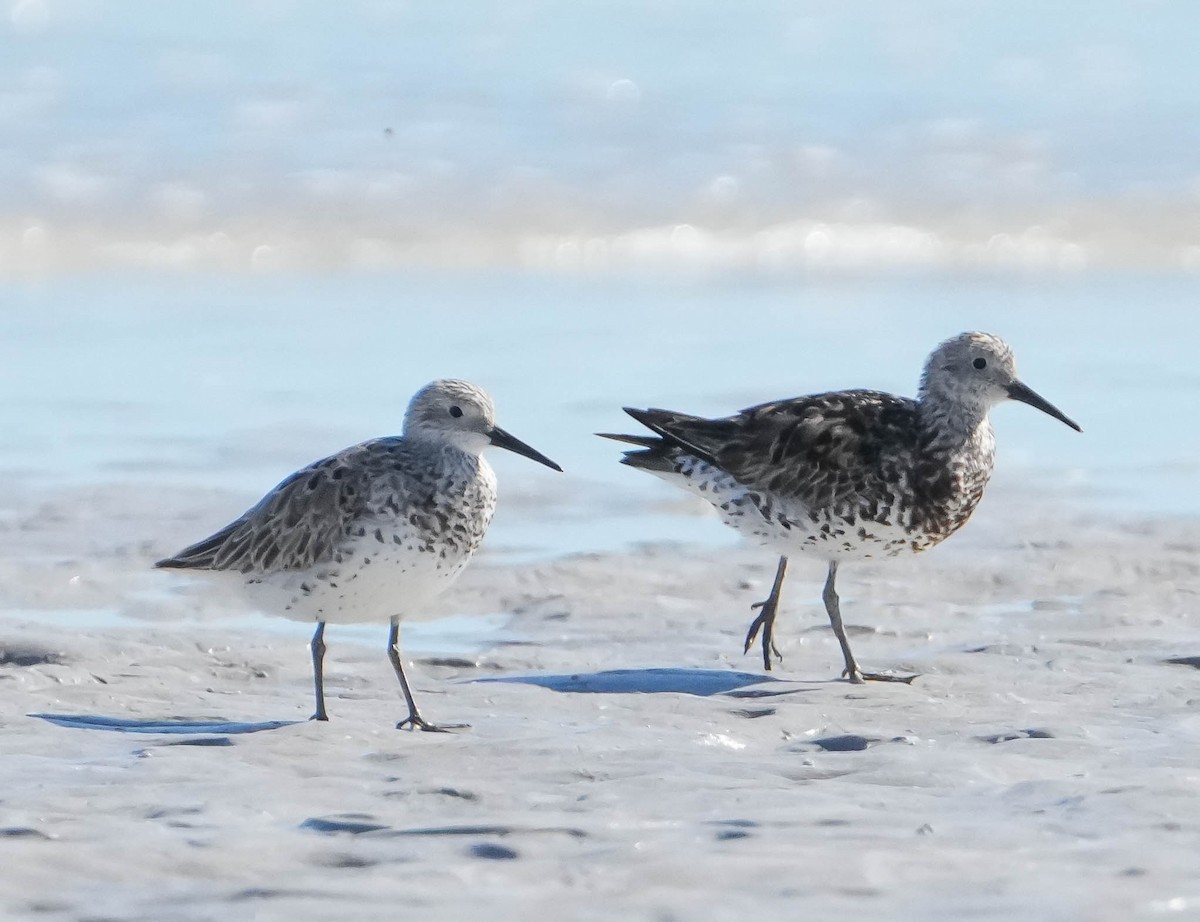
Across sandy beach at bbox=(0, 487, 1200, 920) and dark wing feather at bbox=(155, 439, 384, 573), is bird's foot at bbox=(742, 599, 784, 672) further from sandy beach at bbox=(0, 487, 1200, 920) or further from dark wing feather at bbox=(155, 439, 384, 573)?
dark wing feather at bbox=(155, 439, 384, 573)

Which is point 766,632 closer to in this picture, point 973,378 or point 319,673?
point 973,378

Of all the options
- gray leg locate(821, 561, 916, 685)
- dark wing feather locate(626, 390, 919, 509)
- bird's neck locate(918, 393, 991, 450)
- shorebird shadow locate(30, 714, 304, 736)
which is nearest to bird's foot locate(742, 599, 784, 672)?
gray leg locate(821, 561, 916, 685)

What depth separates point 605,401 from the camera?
10633 mm

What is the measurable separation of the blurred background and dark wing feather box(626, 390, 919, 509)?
129cm

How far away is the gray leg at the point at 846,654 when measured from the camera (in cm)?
650

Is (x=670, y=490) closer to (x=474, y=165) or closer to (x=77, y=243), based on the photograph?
(x=77, y=243)

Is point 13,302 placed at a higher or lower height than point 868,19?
lower

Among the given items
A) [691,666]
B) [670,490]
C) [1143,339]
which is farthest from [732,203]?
[691,666]

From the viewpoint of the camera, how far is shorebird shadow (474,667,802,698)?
6.34 meters

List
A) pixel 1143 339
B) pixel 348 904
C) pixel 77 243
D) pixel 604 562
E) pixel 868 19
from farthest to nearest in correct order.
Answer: pixel 868 19, pixel 77 243, pixel 1143 339, pixel 604 562, pixel 348 904

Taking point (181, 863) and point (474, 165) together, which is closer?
point (181, 863)

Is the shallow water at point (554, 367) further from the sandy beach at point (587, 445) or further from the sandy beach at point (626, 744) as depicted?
the sandy beach at point (626, 744)

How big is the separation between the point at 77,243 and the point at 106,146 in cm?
225

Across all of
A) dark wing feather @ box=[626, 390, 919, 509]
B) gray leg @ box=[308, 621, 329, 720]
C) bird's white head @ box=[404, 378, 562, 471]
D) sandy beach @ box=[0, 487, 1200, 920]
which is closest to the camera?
sandy beach @ box=[0, 487, 1200, 920]
